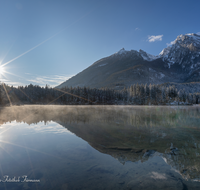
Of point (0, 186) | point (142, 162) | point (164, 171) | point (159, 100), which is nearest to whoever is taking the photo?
point (0, 186)

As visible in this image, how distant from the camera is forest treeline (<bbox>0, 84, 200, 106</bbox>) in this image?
419 ft

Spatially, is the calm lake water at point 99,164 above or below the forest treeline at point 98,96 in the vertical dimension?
below

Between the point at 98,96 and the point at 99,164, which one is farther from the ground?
the point at 98,96

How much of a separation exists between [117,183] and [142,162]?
327 cm

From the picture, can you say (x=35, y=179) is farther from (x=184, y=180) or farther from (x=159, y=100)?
(x=159, y=100)

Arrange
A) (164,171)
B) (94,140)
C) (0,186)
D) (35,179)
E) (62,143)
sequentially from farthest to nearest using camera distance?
(94,140), (62,143), (164,171), (35,179), (0,186)

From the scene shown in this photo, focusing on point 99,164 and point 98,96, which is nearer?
point 99,164

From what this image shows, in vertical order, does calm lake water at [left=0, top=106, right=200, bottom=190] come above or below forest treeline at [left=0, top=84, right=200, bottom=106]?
below

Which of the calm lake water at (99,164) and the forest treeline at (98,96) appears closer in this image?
the calm lake water at (99,164)

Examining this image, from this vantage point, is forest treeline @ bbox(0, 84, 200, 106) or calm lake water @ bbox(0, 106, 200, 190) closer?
calm lake water @ bbox(0, 106, 200, 190)

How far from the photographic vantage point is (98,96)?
141 metres

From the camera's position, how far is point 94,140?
13.6 metres

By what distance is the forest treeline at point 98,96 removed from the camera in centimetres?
12756

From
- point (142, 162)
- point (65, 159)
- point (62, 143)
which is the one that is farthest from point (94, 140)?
point (142, 162)
